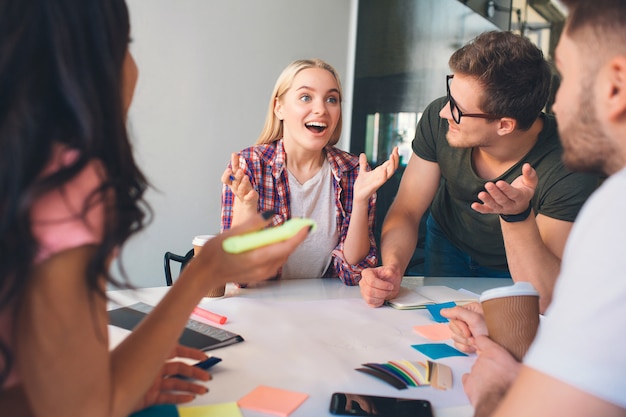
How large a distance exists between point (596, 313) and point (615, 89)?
1.33ft

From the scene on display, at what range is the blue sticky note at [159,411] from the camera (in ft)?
3.35

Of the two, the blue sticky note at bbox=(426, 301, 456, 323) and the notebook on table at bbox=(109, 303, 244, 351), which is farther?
the blue sticky note at bbox=(426, 301, 456, 323)

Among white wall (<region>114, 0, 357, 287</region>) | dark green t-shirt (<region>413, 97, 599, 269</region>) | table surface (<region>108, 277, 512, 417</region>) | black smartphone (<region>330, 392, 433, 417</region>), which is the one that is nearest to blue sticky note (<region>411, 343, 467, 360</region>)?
table surface (<region>108, 277, 512, 417</region>)

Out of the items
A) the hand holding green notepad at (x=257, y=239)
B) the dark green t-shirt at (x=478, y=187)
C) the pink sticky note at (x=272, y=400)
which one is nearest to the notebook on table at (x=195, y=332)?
the pink sticky note at (x=272, y=400)

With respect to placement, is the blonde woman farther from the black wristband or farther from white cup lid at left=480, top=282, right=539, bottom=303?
white cup lid at left=480, top=282, right=539, bottom=303

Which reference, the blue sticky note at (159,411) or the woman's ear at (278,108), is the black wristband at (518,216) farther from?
the blue sticky note at (159,411)

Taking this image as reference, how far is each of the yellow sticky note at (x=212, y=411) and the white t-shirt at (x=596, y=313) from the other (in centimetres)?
54

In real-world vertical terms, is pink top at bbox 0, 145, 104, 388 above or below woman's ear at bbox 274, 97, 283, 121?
below

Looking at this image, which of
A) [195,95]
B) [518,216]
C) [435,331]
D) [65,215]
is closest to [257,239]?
[65,215]

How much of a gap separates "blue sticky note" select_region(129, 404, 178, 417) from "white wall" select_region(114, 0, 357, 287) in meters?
2.58

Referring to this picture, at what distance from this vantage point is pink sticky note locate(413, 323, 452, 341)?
60.9 inches

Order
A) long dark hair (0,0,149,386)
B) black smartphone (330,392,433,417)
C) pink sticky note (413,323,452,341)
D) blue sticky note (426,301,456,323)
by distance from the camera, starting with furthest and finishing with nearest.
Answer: blue sticky note (426,301,456,323)
pink sticky note (413,323,452,341)
black smartphone (330,392,433,417)
long dark hair (0,0,149,386)

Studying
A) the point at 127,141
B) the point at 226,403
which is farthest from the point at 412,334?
the point at 127,141

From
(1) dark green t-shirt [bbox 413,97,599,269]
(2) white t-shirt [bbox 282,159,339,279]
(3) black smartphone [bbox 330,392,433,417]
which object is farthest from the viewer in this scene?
(2) white t-shirt [bbox 282,159,339,279]
